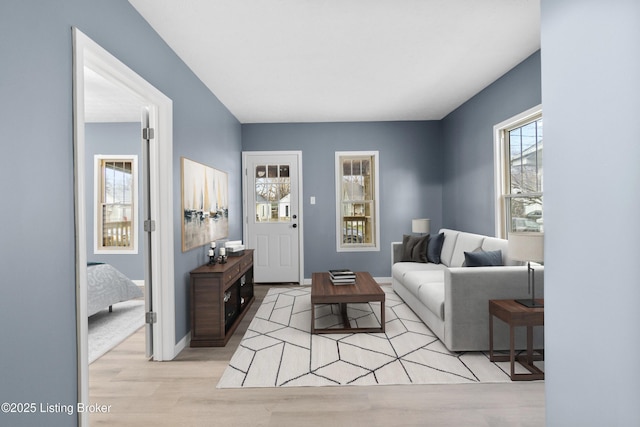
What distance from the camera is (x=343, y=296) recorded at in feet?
10.2

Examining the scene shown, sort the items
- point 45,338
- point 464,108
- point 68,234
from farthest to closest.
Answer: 1. point 464,108
2. point 68,234
3. point 45,338

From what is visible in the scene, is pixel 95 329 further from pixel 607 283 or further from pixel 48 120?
pixel 607 283

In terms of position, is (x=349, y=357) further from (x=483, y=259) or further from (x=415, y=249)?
(x=415, y=249)

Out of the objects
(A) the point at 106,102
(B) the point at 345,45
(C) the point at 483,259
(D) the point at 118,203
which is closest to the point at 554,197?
(C) the point at 483,259

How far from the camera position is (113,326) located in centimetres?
347

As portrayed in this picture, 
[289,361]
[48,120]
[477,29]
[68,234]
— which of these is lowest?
[289,361]

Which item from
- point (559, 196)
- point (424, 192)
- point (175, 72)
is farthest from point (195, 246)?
point (424, 192)

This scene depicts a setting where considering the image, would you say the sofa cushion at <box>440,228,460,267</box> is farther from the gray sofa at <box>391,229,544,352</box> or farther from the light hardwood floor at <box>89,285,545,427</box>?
the light hardwood floor at <box>89,285,545,427</box>

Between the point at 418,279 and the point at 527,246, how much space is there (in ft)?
4.93

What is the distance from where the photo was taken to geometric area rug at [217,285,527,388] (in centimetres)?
236

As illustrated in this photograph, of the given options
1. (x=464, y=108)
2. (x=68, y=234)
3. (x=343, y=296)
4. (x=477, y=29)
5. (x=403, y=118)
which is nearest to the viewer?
(x=68, y=234)

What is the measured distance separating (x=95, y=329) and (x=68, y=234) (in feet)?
7.76

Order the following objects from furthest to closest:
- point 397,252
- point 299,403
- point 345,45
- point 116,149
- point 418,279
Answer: point 116,149, point 397,252, point 418,279, point 345,45, point 299,403

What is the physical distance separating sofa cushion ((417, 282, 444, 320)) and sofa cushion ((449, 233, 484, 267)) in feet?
2.30
